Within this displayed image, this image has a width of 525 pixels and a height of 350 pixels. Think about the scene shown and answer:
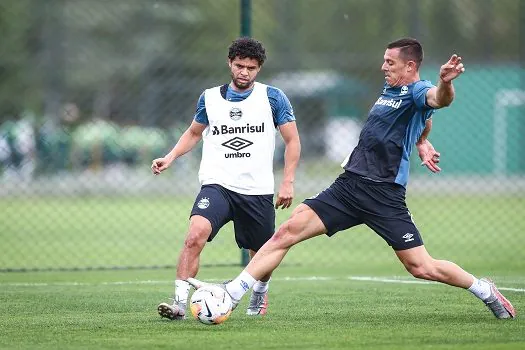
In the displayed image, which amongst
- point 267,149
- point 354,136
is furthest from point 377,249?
point 354,136

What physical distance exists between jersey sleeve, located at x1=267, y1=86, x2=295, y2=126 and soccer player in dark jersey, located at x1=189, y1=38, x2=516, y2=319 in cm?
80

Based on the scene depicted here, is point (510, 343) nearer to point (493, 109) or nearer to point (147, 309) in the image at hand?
point (147, 309)

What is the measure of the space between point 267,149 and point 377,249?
7582mm

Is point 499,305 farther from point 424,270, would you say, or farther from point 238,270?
point 238,270

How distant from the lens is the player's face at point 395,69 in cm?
860

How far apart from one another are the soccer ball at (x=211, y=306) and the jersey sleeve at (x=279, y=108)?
1690mm

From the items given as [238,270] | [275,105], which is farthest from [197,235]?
[238,270]

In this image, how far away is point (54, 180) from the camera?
818 inches

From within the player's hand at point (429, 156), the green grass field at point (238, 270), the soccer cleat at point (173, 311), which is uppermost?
the player's hand at point (429, 156)

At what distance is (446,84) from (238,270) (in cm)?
587

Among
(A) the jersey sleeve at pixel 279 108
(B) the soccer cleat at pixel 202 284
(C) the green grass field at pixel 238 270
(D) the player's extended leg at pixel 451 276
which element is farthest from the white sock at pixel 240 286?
(A) the jersey sleeve at pixel 279 108

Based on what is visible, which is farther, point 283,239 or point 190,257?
point 190,257

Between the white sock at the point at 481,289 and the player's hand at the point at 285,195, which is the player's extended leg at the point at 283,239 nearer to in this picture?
the player's hand at the point at 285,195

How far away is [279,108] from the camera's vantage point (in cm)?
931
